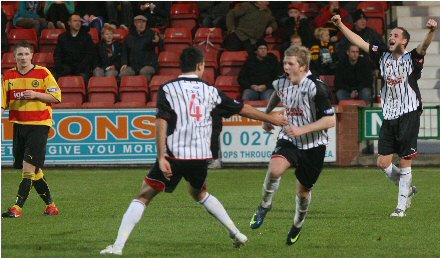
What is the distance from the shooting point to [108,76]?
21859mm

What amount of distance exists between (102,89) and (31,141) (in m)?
9.28

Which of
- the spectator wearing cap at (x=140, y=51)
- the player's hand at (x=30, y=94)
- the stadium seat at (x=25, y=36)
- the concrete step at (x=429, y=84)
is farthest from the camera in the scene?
the stadium seat at (x=25, y=36)

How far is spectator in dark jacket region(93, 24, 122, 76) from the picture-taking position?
22031 millimetres

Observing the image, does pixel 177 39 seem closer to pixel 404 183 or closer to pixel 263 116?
pixel 404 183

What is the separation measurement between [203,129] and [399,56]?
4132mm

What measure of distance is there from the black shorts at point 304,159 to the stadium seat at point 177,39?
13380 millimetres

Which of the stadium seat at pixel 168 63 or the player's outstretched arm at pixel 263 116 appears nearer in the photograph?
the player's outstretched arm at pixel 263 116

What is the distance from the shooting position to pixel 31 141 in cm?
1238

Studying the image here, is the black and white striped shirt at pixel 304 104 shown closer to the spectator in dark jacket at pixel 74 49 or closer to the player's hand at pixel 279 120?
the player's hand at pixel 279 120

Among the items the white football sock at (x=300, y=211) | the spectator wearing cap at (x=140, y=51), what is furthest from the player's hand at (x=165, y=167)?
the spectator wearing cap at (x=140, y=51)

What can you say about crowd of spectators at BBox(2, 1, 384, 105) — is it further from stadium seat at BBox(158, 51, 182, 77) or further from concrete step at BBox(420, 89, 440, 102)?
concrete step at BBox(420, 89, 440, 102)

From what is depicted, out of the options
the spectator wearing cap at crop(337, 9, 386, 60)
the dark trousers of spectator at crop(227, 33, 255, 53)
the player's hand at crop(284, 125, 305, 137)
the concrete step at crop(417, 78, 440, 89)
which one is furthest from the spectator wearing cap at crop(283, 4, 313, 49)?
the player's hand at crop(284, 125, 305, 137)

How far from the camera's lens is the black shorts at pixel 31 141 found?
1238 cm

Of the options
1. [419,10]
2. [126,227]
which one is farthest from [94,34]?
[126,227]
